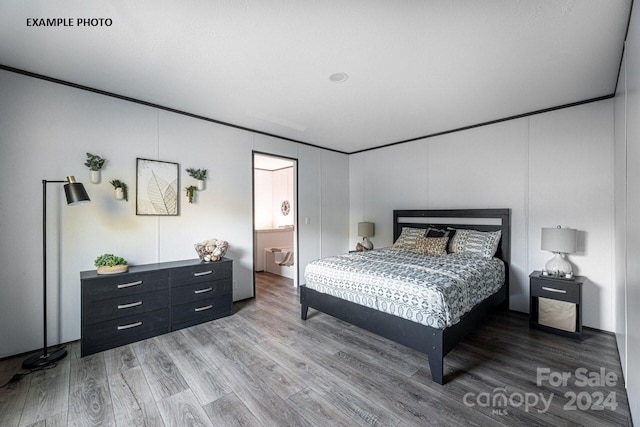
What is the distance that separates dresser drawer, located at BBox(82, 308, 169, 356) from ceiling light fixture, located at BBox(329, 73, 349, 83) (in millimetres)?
2947

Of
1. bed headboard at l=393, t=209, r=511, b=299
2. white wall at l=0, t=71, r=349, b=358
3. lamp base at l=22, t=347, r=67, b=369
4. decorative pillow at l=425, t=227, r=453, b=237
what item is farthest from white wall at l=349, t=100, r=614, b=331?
lamp base at l=22, t=347, r=67, b=369

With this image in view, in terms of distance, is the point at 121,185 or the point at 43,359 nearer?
the point at 43,359

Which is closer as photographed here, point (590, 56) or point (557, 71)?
point (590, 56)

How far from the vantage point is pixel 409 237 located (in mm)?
4293

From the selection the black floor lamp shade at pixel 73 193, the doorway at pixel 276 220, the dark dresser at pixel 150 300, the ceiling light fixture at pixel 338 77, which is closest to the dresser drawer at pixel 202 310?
the dark dresser at pixel 150 300

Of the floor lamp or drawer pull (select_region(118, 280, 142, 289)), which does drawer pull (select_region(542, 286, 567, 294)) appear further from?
the floor lamp

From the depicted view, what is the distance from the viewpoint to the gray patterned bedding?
2.18m

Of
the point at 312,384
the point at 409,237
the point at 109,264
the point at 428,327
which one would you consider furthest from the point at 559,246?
the point at 109,264

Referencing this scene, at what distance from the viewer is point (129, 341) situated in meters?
2.67

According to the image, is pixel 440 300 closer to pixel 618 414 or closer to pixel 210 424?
pixel 618 414

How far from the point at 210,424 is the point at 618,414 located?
8.55 ft

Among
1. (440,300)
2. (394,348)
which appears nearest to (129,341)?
(394,348)

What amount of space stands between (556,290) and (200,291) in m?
3.92

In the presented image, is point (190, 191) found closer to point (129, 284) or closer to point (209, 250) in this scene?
point (209, 250)
